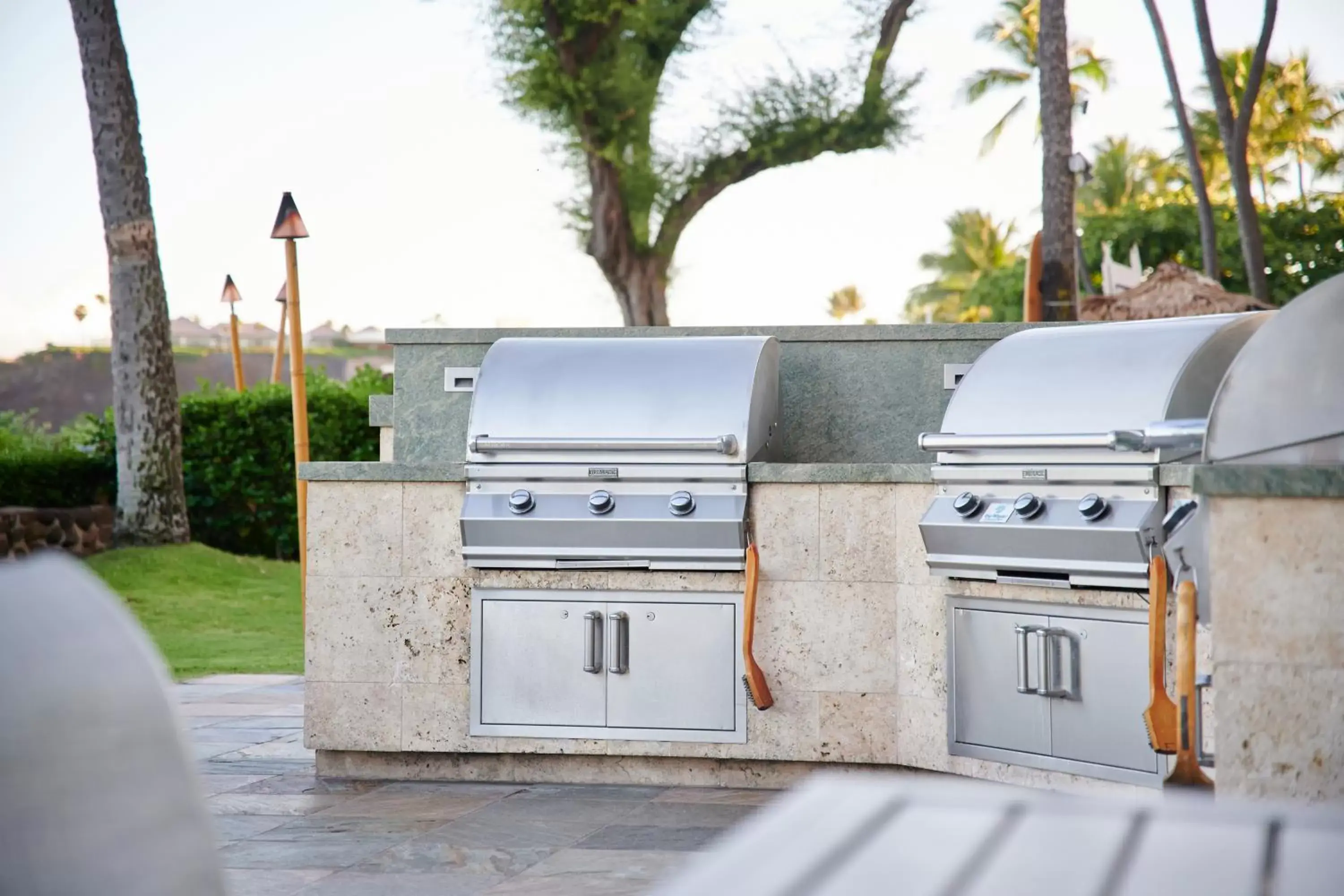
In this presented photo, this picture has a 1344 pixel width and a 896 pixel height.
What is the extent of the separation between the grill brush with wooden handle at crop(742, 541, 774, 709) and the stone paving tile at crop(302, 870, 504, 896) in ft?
4.41

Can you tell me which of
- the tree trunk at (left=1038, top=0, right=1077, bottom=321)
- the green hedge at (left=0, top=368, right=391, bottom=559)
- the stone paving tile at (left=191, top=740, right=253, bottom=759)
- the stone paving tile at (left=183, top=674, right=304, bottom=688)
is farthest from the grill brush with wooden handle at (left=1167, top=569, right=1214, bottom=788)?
the green hedge at (left=0, top=368, right=391, bottom=559)

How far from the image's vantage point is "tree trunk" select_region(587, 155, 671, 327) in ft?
57.2

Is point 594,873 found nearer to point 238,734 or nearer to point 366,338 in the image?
point 238,734

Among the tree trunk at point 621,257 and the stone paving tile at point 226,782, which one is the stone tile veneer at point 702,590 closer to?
the stone paving tile at point 226,782

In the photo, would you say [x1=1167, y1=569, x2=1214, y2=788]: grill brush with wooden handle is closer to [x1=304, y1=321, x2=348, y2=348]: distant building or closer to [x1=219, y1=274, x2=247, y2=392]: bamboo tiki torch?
[x1=219, y1=274, x2=247, y2=392]: bamboo tiki torch

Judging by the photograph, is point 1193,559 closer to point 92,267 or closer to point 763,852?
point 763,852

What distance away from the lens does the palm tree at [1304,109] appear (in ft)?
129

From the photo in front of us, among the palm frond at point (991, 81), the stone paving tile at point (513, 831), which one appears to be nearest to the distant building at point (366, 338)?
the palm frond at point (991, 81)

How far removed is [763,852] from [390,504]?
14.3 ft

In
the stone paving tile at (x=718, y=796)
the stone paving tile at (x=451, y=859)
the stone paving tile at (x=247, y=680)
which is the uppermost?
the stone paving tile at (x=451, y=859)

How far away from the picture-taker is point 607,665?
206 inches

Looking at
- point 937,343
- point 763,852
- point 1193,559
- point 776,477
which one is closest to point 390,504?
point 776,477

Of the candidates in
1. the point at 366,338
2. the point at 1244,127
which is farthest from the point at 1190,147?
the point at 366,338

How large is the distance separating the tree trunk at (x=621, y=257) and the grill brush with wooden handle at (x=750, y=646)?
12.2 m
